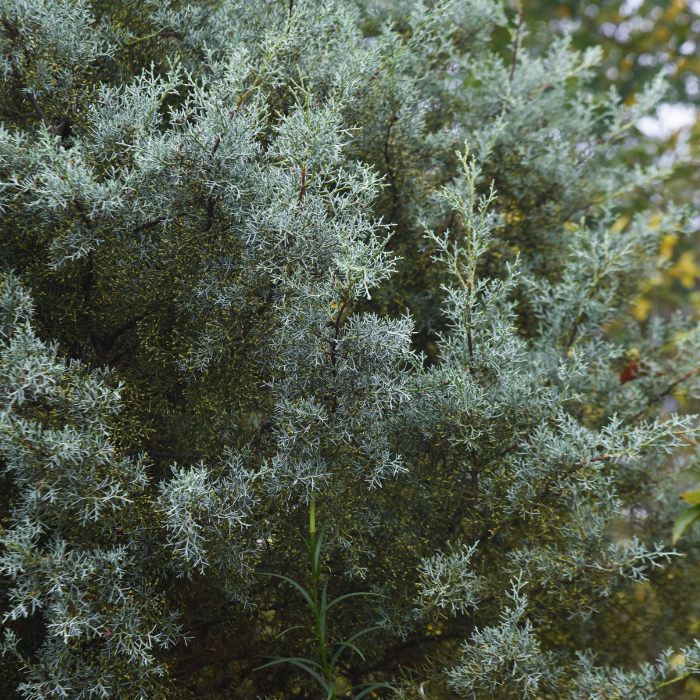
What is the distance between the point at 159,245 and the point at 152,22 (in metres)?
0.73

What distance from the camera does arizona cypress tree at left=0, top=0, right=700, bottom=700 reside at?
1229 millimetres

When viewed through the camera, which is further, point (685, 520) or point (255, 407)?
point (255, 407)

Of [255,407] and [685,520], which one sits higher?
[255,407]

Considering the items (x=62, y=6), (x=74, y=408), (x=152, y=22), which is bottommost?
(x=74, y=408)

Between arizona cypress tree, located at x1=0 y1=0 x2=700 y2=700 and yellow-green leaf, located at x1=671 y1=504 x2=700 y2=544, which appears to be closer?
yellow-green leaf, located at x1=671 y1=504 x2=700 y2=544

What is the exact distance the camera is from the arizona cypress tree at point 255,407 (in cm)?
123

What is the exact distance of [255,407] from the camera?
1489mm

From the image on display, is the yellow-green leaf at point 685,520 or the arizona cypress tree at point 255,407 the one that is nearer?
the yellow-green leaf at point 685,520

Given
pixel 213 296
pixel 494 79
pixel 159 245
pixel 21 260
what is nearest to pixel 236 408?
pixel 213 296

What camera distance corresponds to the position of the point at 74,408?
4.00 feet

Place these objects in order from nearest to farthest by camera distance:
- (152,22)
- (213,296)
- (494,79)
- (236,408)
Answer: (213,296)
(236,408)
(152,22)
(494,79)

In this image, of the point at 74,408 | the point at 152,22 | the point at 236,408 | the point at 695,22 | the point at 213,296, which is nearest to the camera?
the point at 74,408

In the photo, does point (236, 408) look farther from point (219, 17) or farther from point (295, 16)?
point (219, 17)

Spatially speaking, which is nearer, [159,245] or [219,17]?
[159,245]
